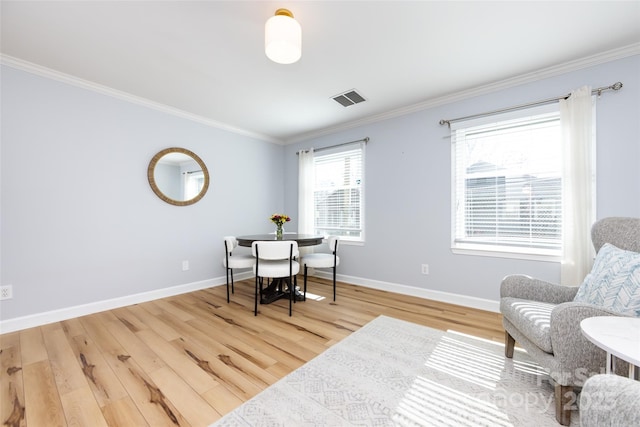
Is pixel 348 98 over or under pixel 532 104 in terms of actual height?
over

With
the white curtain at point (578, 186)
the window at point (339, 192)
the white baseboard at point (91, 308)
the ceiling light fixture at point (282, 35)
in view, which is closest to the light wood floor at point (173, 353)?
the white baseboard at point (91, 308)

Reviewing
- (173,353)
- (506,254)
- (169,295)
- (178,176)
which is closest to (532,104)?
(506,254)

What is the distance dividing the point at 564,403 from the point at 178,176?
13.5ft

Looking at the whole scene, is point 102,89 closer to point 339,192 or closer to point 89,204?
point 89,204

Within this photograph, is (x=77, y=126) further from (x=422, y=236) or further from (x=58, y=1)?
(x=422, y=236)

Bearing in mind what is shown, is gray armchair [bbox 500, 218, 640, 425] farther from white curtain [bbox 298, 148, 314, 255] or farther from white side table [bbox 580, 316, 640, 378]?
white curtain [bbox 298, 148, 314, 255]

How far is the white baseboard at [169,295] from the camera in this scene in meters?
2.38

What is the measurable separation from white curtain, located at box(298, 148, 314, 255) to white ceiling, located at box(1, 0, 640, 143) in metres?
1.45

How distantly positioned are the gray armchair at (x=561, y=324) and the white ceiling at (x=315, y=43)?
1.54m

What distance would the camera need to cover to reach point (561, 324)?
1244 millimetres

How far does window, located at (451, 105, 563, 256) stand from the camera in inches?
99.3

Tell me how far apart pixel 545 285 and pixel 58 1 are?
384 cm

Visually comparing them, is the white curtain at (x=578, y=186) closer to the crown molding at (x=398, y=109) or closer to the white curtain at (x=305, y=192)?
the crown molding at (x=398, y=109)

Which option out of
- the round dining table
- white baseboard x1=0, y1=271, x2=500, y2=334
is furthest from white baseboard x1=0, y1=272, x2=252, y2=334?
the round dining table
